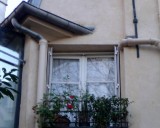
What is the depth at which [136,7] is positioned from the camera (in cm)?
767

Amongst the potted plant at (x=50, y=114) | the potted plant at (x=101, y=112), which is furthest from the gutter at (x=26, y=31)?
the potted plant at (x=101, y=112)

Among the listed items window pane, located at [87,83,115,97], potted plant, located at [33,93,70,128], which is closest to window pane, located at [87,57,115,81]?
window pane, located at [87,83,115,97]

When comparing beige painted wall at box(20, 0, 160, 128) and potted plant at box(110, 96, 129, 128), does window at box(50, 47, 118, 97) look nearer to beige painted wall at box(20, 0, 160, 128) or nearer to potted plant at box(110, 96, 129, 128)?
beige painted wall at box(20, 0, 160, 128)

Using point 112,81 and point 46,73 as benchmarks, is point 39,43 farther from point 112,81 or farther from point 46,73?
point 112,81

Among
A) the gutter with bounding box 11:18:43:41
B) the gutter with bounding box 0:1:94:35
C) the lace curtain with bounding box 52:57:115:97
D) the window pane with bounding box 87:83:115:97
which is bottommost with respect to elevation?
the window pane with bounding box 87:83:115:97

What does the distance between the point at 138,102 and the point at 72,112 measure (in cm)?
117

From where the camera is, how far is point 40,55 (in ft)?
24.0

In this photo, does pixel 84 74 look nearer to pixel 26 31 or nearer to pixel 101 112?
pixel 101 112

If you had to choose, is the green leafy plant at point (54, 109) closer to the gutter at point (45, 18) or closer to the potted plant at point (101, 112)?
the potted plant at point (101, 112)

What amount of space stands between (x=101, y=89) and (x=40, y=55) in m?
1.34

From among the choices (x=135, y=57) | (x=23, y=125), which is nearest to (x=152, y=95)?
(x=135, y=57)

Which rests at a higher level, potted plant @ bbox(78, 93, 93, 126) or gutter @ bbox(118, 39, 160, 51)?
gutter @ bbox(118, 39, 160, 51)

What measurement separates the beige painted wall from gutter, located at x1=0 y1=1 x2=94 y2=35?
18cm

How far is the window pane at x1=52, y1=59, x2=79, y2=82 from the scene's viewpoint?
7543mm
